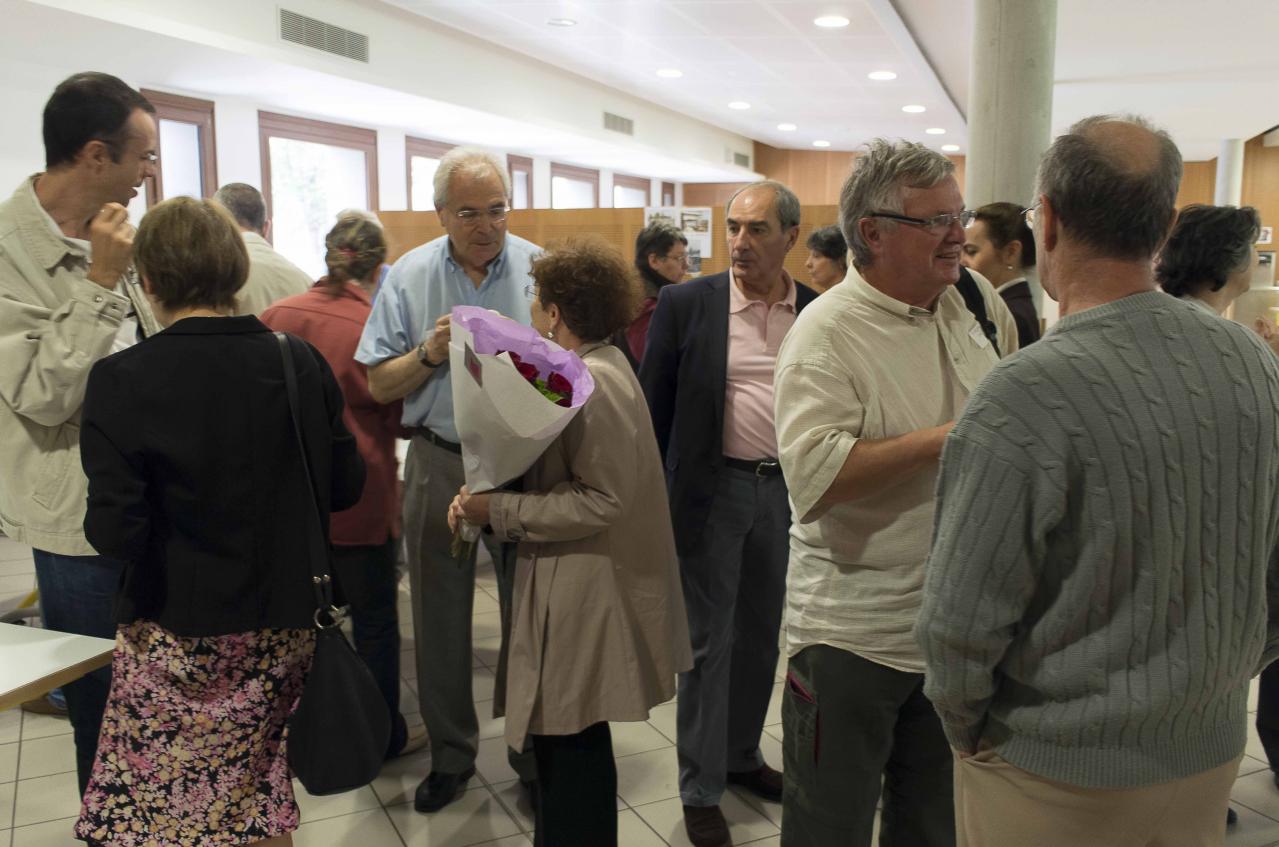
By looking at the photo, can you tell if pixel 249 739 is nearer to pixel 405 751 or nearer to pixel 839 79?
pixel 405 751

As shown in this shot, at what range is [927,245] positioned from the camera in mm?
1751

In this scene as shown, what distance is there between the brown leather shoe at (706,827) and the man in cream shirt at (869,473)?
84 centimetres

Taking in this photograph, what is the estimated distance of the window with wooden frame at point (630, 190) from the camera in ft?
47.0

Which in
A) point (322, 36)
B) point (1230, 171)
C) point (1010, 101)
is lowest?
point (1010, 101)

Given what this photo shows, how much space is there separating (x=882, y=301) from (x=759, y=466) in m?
0.88

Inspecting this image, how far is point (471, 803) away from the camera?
2887 millimetres

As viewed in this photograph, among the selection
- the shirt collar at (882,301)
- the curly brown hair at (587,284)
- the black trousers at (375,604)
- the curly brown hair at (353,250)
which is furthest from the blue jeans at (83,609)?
the shirt collar at (882,301)

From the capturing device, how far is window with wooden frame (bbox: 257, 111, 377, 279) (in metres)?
8.41

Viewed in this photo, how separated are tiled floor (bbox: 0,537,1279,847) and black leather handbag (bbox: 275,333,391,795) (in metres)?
0.85

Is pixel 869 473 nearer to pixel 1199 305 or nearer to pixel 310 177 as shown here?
pixel 1199 305

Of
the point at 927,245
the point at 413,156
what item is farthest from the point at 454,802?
the point at 413,156

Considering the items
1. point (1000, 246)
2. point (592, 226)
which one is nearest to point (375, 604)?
point (1000, 246)

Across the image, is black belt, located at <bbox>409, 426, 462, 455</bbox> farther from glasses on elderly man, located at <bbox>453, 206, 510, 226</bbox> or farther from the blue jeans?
the blue jeans

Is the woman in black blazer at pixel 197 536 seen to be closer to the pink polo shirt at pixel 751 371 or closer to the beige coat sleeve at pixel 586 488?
the beige coat sleeve at pixel 586 488
